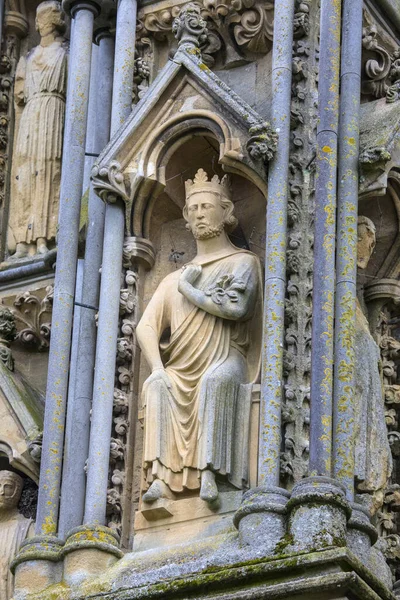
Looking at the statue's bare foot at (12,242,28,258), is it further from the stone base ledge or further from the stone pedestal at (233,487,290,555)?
the stone pedestal at (233,487,290,555)

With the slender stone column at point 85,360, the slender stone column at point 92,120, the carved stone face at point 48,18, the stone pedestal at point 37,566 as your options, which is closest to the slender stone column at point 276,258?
the slender stone column at point 85,360

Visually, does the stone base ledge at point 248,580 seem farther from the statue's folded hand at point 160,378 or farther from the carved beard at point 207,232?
the carved beard at point 207,232

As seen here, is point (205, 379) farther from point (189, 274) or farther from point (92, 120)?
point (92, 120)

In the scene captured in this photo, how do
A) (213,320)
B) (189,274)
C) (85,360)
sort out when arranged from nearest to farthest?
(213,320) → (189,274) → (85,360)

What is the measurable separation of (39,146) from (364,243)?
302 centimetres

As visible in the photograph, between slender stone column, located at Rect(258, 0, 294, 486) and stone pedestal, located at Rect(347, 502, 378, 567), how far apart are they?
48 cm

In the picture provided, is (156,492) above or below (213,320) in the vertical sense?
below

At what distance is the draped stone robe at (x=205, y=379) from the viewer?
14.1 meters

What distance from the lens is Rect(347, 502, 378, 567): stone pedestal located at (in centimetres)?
1351

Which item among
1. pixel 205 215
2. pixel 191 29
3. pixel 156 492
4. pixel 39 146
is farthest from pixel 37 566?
pixel 39 146

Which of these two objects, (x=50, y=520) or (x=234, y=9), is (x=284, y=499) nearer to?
(x=50, y=520)

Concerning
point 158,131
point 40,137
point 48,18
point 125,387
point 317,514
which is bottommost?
point 317,514

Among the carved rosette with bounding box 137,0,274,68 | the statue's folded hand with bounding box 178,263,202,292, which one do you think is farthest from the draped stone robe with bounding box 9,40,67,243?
the statue's folded hand with bounding box 178,263,202,292

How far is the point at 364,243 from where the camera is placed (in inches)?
585
